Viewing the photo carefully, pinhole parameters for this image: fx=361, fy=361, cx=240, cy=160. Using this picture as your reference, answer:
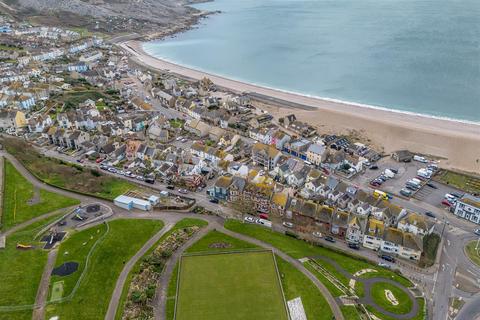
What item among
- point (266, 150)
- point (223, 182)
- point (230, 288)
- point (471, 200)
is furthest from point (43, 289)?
point (471, 200)

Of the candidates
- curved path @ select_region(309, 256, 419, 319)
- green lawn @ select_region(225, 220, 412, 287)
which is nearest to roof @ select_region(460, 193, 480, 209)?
green lawn @ select_region(225, 220, 412, 287)

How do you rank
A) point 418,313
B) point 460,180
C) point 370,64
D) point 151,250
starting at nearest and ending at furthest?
point 418,313 < point 151,250 < point 460,180 < point 370,64

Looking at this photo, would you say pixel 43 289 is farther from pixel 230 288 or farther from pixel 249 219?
pixel 249 219

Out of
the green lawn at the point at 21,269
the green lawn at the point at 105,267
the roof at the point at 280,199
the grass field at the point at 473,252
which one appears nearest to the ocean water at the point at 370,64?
the grass field at the point at 473,252

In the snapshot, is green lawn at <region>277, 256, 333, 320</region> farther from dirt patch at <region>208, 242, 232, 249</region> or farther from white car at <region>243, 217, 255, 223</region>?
white car at <region>243, 217, 255, 223</region>

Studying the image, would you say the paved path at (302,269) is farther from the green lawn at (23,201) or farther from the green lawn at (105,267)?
the green lawn at (23,201)

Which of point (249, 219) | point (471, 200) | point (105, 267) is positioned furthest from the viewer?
point (471, 200)
